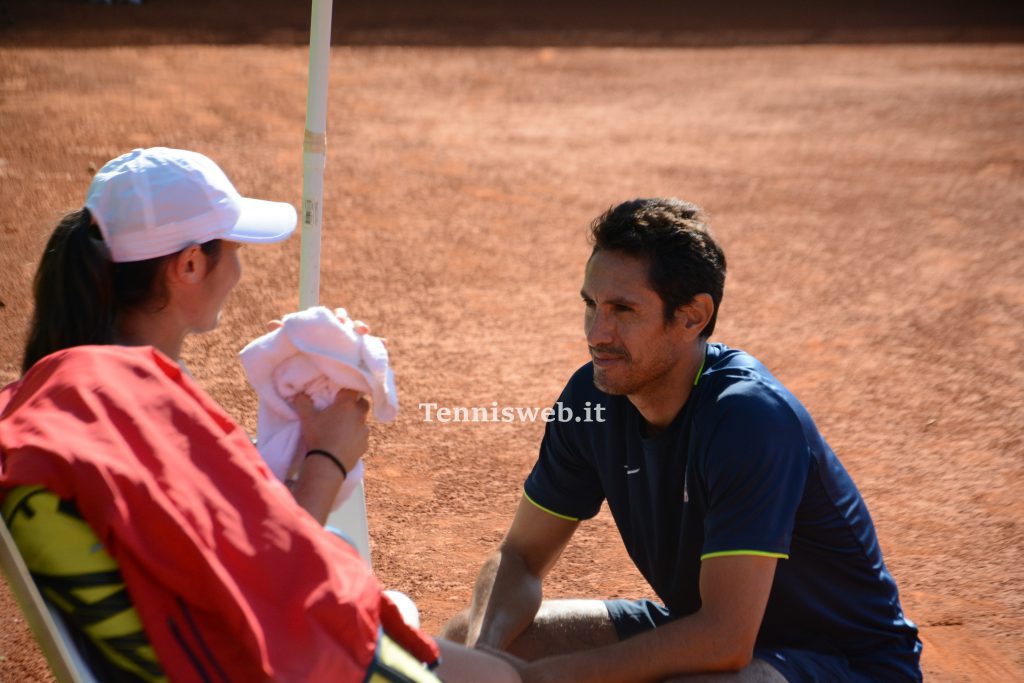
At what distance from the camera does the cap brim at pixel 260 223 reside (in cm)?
260

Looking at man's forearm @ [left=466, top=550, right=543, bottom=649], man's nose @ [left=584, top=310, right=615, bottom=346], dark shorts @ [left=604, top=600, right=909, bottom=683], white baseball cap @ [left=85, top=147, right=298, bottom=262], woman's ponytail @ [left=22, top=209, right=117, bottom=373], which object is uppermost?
white baseball cap @ [left=85, top=147, right=298, bottom=262]

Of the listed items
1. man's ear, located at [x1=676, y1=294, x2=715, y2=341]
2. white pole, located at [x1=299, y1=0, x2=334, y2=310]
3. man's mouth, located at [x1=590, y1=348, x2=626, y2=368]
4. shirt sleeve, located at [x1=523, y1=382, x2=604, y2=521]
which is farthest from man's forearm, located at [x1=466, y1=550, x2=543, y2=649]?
white pole, located at [x1=299, y1=0, x2=334, y2=310]

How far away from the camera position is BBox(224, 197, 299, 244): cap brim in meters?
2.60

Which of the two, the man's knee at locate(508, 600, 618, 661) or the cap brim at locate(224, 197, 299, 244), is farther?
the man's knee at locate(508, 600, 618, 661)

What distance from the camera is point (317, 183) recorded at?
392 centimetres

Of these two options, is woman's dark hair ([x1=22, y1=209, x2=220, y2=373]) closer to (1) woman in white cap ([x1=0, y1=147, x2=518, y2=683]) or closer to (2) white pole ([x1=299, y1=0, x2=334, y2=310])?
(1) woman in white cap ([x1=0, y1=147, x2=518, y2=683])

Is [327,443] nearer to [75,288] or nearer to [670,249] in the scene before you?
[75,288]

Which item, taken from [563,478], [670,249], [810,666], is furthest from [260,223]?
[810,666]

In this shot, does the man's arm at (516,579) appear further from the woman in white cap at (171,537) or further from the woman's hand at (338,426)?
the woman in white cap at (171,537)

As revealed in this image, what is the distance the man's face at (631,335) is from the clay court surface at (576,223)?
164cm

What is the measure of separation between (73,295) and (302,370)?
459 millimetres

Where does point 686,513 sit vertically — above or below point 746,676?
above

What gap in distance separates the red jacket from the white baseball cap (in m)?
0.40

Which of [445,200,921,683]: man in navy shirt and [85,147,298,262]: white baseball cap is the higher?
[85,147,298,262]: white baseball cap
